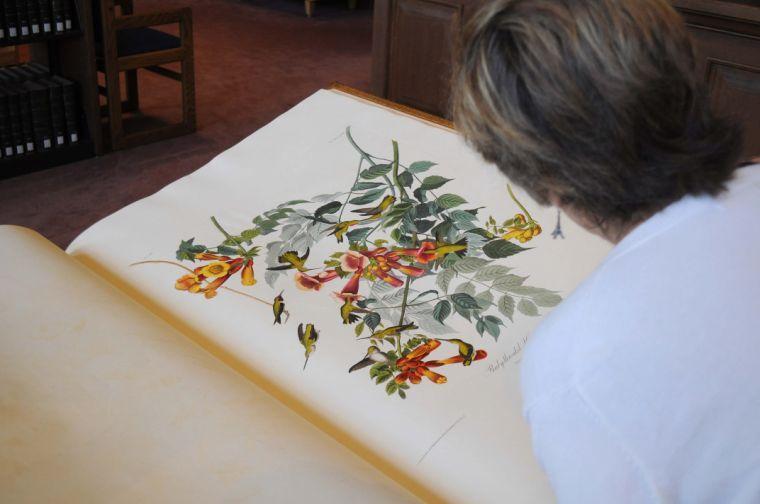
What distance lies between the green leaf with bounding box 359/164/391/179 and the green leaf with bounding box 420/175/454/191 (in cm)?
8

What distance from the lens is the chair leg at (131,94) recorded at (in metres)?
3.81

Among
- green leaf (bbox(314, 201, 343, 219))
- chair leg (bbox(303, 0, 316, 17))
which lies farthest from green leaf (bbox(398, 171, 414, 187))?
chair leg (bbox(303, 0, 316, 17))

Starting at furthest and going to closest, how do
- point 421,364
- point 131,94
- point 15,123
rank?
point 131,94 → point 15,123 → point 421,364

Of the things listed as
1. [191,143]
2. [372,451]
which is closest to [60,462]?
[372,451]

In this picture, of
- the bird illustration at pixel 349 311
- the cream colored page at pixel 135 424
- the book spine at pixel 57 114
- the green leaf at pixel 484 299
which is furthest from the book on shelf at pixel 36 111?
the green leaf at pixel 484 299

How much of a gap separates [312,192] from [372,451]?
2.24 ft

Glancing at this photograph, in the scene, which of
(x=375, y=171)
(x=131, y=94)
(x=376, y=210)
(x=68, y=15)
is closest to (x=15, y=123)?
(x=68, y=15)

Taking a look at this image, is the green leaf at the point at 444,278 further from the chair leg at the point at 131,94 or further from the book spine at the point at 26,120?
the chair leg at the point at 131,94

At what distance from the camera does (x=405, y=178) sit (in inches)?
65.6

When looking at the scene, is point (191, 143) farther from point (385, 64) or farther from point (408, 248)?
point (408, 248)

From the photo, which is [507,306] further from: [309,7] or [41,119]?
[309,7]

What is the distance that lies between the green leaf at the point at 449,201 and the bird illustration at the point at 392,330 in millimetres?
363

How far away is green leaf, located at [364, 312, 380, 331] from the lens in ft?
4.21

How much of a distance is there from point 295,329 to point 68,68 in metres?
2.54
